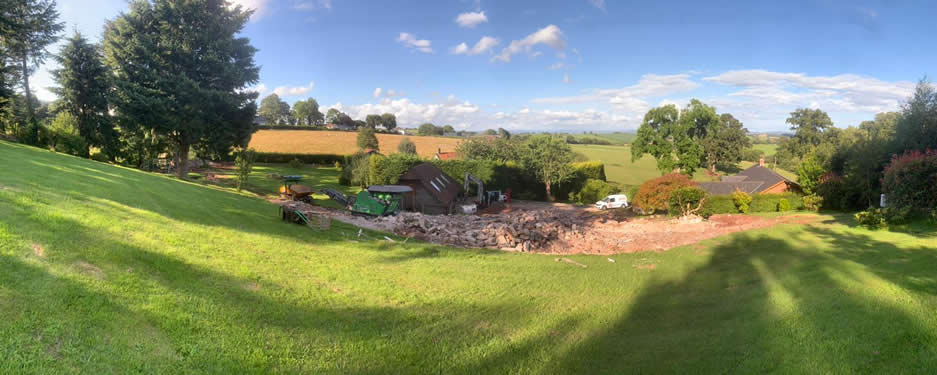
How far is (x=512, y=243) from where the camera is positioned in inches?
697

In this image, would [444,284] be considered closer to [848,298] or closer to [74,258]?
[74,258]

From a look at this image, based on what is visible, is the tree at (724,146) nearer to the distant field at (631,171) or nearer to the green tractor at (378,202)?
the distant field at (631,171)

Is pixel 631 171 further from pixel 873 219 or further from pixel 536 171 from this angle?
pixel 873 219

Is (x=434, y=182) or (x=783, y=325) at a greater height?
(x=434, y=182)

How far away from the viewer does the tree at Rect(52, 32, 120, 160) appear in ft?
Result: 96.4

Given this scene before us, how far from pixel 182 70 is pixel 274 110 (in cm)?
10349

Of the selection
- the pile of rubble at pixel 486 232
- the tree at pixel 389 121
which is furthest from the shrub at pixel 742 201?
the tree at pixel 389 121

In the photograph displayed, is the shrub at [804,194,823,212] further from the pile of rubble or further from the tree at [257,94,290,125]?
the tree at [257,94,290,125]

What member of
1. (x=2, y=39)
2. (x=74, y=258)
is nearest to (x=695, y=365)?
(x=74, y=258)

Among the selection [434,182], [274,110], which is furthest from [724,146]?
[274,110]

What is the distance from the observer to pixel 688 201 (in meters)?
27.5

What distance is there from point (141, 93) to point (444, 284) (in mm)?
27513

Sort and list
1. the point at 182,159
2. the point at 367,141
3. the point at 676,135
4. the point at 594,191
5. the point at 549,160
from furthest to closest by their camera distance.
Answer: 1. the point at 367,141
2. the point at 676,135
3. the point at 549,160
4. the point at 594,191
5. the point at 182,159

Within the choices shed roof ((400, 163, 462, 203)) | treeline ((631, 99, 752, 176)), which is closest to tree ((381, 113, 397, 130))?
treeline ((631, 99, 752, 176))
